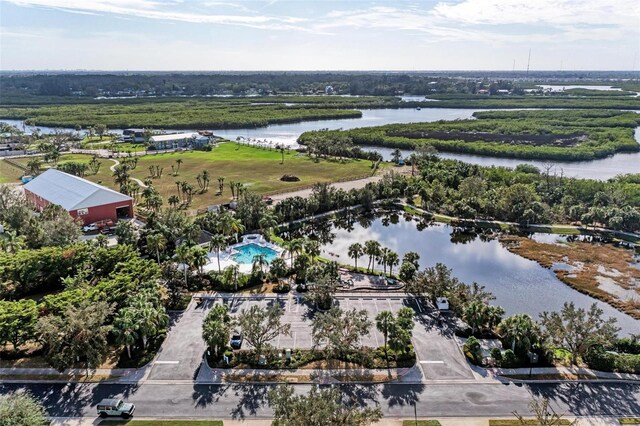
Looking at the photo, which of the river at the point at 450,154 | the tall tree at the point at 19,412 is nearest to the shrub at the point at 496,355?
the tall tree at the point at 19,412

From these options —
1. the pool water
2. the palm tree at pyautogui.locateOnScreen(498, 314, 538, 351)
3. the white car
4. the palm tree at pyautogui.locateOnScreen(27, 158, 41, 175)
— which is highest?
the palm tree at pyautogui.locateOnScreen(27, 158, 41, 175)

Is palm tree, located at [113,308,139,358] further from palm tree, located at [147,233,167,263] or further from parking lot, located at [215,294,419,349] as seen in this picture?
palm tree, located at [147,233,167,263]

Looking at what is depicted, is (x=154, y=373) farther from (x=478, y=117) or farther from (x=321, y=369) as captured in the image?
(x=478, y=117)

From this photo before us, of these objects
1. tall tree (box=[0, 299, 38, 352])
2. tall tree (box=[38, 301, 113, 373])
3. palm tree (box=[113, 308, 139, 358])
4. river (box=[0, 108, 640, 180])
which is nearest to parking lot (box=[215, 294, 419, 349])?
palm tree (box=[113, 308, 139, 358])

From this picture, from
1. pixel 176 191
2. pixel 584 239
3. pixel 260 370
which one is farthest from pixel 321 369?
pixel 176 191

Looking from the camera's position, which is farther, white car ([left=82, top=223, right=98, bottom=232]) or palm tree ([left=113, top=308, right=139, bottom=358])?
white car ([left=82, top=223, right=98, bottom=232])

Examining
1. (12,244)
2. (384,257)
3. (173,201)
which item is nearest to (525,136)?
(384,257)

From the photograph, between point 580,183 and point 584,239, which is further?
point 580,183
